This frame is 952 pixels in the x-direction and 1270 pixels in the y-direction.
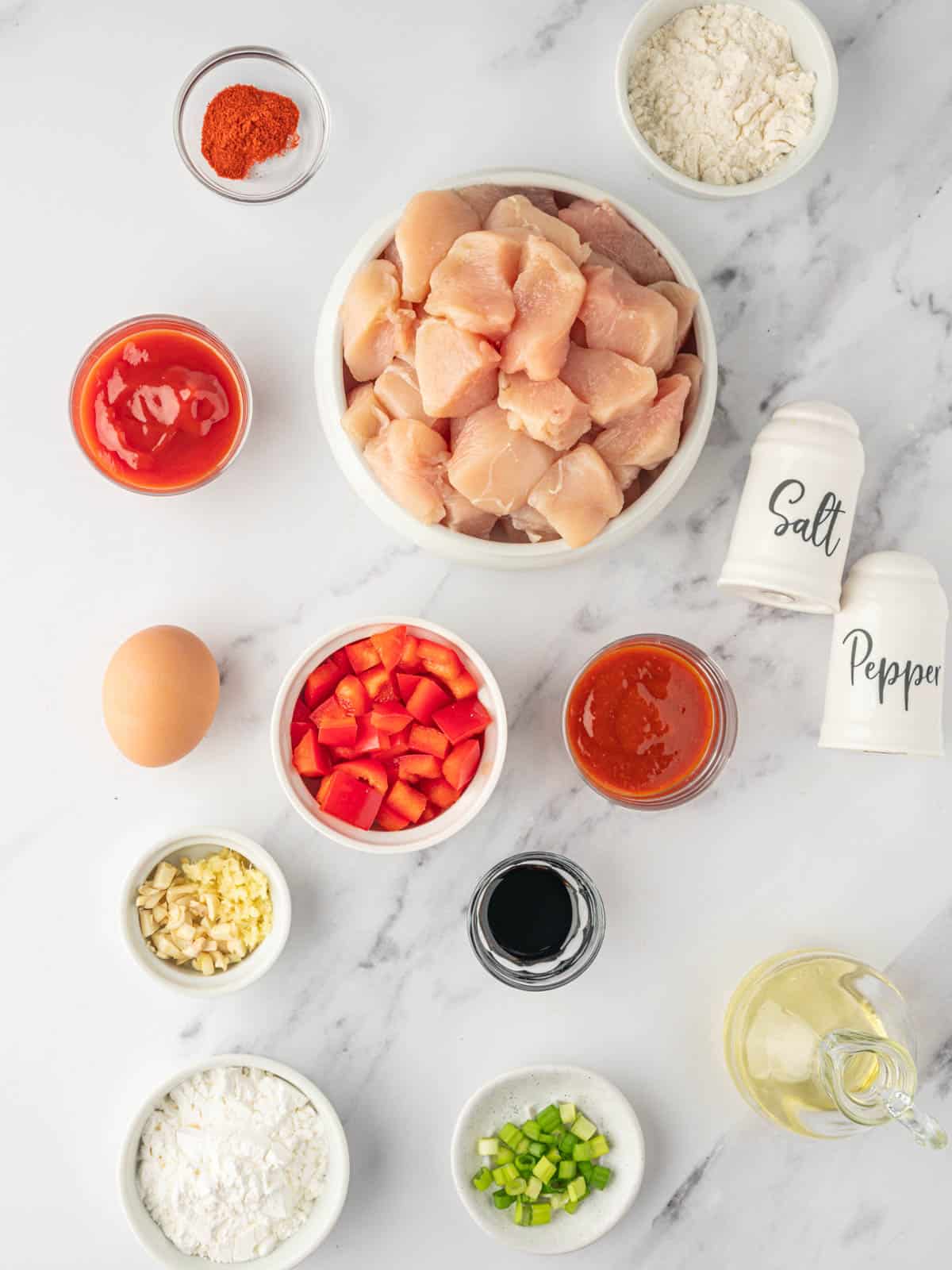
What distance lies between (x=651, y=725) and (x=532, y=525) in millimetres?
331

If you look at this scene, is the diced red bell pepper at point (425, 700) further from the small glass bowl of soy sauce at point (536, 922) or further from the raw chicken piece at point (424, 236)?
the raw chicken piece at point (424, 236)

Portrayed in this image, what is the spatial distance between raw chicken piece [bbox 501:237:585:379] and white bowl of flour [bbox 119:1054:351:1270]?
1037 millimetres

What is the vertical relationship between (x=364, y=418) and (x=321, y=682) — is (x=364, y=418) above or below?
above

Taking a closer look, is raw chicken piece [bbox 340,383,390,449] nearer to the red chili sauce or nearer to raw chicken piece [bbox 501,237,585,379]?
raw chicken piece [bbox 501,237,585,379]

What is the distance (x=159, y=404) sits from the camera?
1581 mm

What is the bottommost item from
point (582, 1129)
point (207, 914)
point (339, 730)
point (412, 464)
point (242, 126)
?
point (582, 1129)

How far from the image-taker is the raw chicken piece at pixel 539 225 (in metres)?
1.46

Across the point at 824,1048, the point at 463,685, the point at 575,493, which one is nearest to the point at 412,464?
the point at 575,493

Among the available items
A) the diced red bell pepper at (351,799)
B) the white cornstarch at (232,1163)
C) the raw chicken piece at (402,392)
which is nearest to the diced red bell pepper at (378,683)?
the diced red bell pepper at (351,799)

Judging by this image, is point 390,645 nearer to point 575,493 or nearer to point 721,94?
point 575,493

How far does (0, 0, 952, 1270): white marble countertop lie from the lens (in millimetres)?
1691

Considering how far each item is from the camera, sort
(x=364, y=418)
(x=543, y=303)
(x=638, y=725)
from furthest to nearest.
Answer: (x=638, y=725), (x=364, y=418), (x=543, y=303)

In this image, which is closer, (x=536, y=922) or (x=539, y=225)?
(x=539, y=225)

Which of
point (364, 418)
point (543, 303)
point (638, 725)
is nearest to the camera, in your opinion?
point (543, 303)
